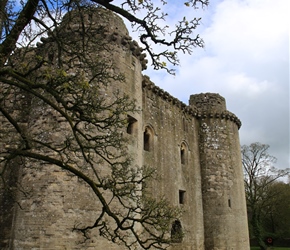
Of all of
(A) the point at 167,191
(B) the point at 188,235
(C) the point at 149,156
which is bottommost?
(B) the point at 188,235

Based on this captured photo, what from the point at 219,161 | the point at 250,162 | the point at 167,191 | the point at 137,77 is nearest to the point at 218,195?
the point at 219,161

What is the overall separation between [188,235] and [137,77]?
8.11 metres

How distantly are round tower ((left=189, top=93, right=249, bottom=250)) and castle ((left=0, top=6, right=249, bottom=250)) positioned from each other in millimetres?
49

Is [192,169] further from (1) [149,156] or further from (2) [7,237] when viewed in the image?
(2) [7,237]

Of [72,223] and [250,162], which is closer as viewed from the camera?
[72,223]

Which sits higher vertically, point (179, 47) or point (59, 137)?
point (179, 47)

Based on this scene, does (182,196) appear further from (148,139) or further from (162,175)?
(148,139)

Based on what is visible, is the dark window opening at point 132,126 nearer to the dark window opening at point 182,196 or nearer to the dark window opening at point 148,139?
the dark window opening at point 148,139

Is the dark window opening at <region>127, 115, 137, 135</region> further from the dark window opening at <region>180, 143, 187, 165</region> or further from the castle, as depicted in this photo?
the dark window opening at <region>180, 143, 187, 165</region>

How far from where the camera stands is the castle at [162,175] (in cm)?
827

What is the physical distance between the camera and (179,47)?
6602 millimetres

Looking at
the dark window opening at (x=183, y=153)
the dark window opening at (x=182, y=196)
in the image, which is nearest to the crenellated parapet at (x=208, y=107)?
the dark window opening at (x=183, y=153)

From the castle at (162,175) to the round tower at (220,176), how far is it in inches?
1.9

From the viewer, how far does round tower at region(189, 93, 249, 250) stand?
17.0 m
